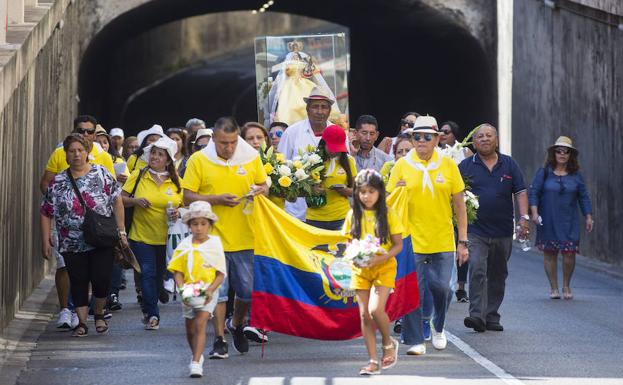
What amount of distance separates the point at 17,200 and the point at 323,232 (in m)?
4.06

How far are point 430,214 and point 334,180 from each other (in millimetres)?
1260

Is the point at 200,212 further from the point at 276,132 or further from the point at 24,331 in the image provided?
the point at 276,132

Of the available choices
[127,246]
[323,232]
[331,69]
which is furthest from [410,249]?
[331,69]

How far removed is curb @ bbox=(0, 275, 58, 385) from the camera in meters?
11.5

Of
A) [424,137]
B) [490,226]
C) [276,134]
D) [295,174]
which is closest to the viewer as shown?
[424,137]

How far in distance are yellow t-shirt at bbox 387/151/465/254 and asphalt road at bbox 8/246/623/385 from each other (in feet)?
3.05

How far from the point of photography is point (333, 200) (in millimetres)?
13203

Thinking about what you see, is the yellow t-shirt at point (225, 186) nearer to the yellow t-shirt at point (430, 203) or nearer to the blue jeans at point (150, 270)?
the yellow t-shirt at point (430, 203)

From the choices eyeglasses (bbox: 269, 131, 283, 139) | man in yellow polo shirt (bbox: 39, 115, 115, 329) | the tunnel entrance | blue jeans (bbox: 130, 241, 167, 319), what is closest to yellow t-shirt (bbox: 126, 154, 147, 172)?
man in yellow polo shirt (bbox: 39, 115, 115, 329)

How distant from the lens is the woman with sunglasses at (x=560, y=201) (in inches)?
703

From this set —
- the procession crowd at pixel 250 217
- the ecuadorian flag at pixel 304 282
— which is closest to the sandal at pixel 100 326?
the procession crowd at pixel 250 217

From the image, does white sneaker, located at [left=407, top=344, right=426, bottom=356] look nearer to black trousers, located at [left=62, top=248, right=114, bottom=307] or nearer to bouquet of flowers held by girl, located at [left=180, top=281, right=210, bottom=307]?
Answer: bouquet of flowers held by girl, located at [left=180, top=281, right=210, bottom=307]

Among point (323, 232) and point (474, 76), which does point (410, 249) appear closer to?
point (323, 232)

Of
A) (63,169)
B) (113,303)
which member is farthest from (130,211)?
(113,303)
